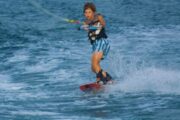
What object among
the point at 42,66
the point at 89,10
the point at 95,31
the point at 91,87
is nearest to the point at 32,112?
the point at 91,87

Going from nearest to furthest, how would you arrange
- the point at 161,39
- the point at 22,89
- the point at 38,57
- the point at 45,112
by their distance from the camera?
1. the point at 45,112
2. the point at 22,89
3. the point at 38,57
4. the point at 161,39

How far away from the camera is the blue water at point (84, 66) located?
1076cm

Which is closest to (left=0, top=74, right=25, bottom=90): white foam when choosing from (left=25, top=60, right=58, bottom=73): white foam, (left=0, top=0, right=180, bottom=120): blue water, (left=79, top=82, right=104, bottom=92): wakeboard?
(left=0, top=0, right=180, bottom=120): blue water

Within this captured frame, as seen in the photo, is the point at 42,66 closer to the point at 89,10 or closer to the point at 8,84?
the point at 8,84

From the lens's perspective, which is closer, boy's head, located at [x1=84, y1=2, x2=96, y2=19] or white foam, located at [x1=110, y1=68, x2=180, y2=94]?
white foam, located at [x1=110, y1=68, x2=180, y2=94]

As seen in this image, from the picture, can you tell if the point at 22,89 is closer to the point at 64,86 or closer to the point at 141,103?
the point at 64,86

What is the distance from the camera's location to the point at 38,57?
16.3 metres

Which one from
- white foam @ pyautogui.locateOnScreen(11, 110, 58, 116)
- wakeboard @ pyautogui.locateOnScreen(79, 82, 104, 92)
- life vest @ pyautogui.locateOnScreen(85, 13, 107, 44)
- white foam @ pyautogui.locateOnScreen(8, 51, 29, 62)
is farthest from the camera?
white foam @ pyautogui.locateOnScreen(8, 51, 29, 62)

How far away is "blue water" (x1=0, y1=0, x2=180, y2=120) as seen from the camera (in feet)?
35.3

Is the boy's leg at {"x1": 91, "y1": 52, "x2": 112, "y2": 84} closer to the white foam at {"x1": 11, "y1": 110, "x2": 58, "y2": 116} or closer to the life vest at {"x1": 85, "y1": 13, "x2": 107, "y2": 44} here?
the life vest at {"x1": 85, "y1": 13, "x2": 107, "y2": 44}

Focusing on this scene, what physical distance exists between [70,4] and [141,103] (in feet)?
56.7

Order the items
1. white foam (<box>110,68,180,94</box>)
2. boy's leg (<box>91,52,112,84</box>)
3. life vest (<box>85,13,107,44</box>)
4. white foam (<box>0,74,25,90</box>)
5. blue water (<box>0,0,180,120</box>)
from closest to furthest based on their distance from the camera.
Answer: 1. blue water (<box>0,0,180,120</box>)
2. white foam (<box>110,68,180,94</box>)
3. life vest (<box>85,13,107,44</box>)
4. boy's leg (<box>91,52,112,84</box>)
5. white foam (<box>0,74,25,90</box>)

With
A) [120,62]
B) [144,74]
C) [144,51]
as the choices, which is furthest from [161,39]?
[144,74]

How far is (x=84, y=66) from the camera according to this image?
15.0m
